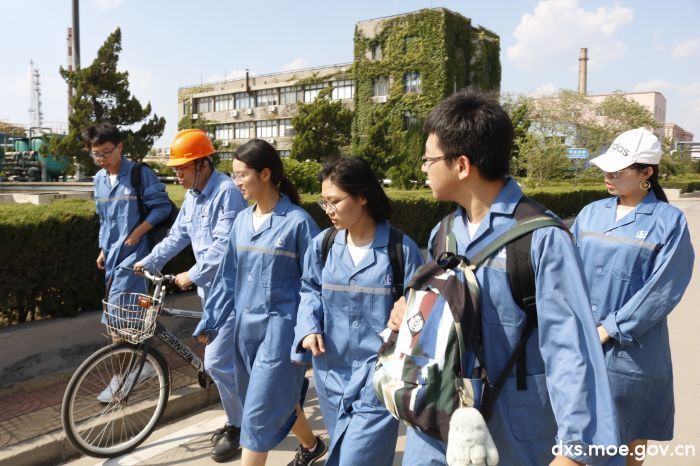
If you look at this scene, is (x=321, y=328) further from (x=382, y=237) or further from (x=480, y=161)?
(x=480, y=161)

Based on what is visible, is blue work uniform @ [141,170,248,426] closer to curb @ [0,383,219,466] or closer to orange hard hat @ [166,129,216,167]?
orange hard hat @ [166,129,216,167]

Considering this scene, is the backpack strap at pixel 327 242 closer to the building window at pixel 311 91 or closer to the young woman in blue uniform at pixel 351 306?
the young woman in blue uniform at pixel 351 306

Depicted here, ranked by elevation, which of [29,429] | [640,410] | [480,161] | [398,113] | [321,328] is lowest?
[29,429]

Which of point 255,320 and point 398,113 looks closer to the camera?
point 255,320

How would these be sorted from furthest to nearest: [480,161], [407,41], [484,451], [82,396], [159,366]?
[407,41] → [159,366] → [82,396] → [480,161] → [484,451]

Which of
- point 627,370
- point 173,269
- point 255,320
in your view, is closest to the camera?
point 627,370

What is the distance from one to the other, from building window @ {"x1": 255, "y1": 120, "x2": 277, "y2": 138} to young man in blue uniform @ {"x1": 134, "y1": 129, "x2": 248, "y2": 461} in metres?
55.7

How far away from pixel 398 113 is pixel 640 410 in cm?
3845

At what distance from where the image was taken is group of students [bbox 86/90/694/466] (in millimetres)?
1548

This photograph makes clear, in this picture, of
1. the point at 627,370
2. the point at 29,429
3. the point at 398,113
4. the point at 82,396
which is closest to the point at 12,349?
the point at 29,429

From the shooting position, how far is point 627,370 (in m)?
2.71

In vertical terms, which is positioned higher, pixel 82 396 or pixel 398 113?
pixel 398 113

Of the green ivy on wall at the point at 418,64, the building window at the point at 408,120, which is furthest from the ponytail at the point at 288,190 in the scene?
the building window at the point at 408,120

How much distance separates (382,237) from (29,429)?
270cm
